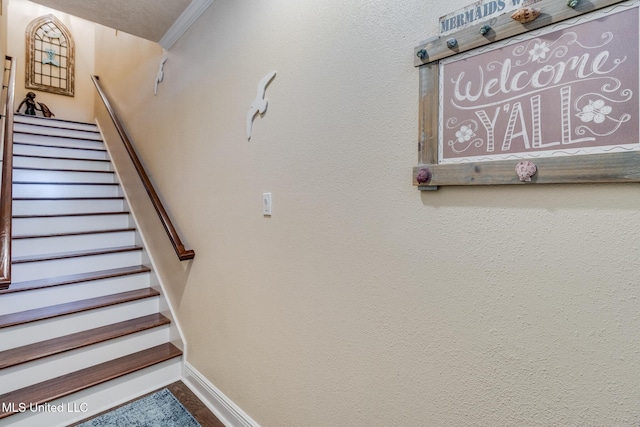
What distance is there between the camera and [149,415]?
5.71 feet

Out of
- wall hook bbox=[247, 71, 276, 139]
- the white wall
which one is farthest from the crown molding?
the white wall

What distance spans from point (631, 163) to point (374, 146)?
612 millimetres

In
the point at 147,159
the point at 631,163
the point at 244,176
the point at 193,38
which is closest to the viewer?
the point at 631,163

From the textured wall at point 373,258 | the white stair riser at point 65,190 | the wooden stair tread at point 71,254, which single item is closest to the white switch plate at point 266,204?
the textured wall at point 373,258

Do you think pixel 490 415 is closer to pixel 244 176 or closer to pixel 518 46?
pixel 518 46

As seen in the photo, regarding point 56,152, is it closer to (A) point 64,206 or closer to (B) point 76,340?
(A) point 64,206

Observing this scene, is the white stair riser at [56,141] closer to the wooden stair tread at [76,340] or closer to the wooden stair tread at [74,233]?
the wooden stair tread at [74,233]

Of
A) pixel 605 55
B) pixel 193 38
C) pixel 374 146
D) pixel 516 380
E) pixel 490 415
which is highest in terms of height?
pixel 193 38

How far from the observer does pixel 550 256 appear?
27.4 inches

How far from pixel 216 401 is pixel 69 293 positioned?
1.30m

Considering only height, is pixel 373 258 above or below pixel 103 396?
above

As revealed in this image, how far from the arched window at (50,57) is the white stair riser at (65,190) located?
2403mm

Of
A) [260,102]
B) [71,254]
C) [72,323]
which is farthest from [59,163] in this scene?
[260,102]

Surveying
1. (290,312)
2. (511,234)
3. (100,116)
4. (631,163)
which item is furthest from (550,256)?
(100,116)
